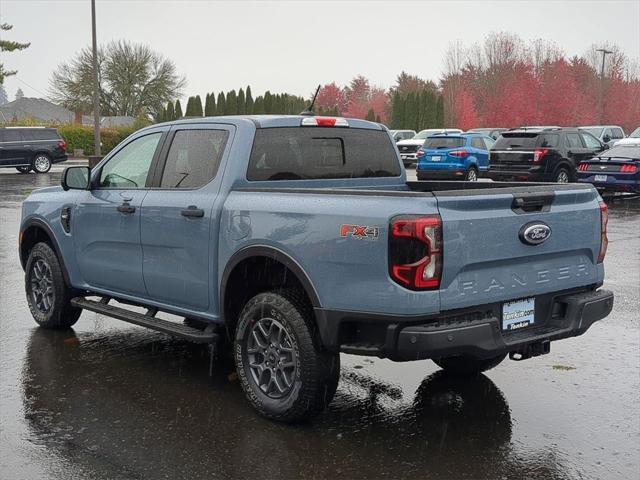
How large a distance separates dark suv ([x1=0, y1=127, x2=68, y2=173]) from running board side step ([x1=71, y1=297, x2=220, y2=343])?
85.9 ft

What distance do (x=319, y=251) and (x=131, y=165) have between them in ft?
7.69

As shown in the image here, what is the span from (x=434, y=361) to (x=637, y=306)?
3234 millimetres

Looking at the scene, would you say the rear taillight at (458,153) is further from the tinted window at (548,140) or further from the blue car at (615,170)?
the blue car at (615,170)

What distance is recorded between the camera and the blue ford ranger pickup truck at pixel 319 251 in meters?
4.13

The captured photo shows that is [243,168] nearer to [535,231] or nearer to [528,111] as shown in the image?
[535,231]

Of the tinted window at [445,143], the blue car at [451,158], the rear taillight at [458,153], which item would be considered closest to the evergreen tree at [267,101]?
the tinted window at [445,143]

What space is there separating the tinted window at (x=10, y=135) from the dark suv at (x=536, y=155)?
61.3ft

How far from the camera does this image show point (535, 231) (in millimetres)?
4473

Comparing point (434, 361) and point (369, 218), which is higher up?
point (369, 218)

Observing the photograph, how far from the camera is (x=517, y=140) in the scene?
2128cm

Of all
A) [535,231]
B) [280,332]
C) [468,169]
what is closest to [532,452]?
[535,231]

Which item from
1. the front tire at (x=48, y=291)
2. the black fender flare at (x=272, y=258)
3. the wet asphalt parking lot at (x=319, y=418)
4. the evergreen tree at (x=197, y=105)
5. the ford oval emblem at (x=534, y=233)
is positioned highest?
the evergreen tree at (x=197, y=105)

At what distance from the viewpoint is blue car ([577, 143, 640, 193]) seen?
19016 millimetres

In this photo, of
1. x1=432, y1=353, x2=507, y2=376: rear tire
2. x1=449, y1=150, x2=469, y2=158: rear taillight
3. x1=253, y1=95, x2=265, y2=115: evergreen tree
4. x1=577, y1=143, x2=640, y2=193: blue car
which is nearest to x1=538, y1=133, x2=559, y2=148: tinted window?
x1=577, y1=143, x2=640, y2=193: blue car
